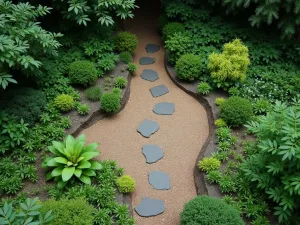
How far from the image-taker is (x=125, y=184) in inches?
245

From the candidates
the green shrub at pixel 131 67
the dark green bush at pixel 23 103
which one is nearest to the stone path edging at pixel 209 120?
the green shrub at pixel 131 67

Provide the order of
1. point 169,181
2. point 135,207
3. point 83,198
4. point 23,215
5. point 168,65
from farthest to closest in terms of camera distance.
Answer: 1. point 168,65
2. point 169,181
3. point 135,207
4. point 83,198
5. point 23,215

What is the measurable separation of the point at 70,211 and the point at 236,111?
12.9 feet

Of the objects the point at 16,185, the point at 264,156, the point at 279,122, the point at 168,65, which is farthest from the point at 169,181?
the point at 168,65

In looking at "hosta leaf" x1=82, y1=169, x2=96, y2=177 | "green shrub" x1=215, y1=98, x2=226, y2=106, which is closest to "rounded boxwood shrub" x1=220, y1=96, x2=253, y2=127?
"green shrub" x1=215, y1=98, x2=226, y2=106

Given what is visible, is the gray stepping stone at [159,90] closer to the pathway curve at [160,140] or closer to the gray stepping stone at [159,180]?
the pathway curve at [160,140]

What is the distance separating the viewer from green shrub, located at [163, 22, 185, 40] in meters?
9.18

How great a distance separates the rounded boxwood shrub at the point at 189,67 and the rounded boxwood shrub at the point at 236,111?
49.9 inches

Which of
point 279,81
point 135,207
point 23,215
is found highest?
point 23,215

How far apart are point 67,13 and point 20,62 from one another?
2.21 metres

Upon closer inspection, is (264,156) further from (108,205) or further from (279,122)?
(108,205)

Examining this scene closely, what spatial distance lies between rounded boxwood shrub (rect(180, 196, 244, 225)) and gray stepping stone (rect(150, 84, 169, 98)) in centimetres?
339

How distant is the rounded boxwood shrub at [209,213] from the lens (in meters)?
5.39

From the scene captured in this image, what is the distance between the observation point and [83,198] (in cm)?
582
